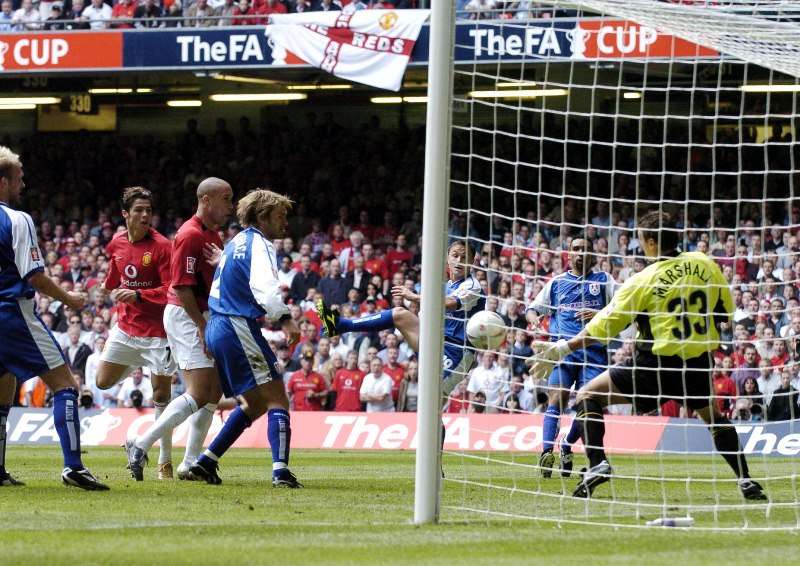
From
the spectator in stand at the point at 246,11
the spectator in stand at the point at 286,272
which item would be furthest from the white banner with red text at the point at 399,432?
the spectator in stand at the point at 246,11

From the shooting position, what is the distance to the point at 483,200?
11547 millimetres

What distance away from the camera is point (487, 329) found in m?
9.70

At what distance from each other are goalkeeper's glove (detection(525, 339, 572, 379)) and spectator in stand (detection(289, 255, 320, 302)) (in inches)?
538

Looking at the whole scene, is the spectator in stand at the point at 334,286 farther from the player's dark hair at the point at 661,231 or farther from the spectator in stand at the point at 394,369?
the player's dark hair at the point at 661,231

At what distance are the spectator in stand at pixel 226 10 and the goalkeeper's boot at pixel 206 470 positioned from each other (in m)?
15.0

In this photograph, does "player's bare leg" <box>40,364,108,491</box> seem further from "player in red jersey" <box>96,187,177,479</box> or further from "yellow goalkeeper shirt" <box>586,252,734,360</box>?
"yellow goalkeeper shirt" <box>586,252,734,360</box>

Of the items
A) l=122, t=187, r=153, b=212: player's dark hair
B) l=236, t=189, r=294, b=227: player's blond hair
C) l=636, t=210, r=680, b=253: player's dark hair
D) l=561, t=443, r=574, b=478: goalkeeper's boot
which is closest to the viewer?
l=636, t=210, r=680, b=253: player's dark hair

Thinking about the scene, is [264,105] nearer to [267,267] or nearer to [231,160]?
[231,160]

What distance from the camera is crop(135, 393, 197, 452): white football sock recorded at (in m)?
10.2

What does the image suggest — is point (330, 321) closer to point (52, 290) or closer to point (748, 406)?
point (52, 290)

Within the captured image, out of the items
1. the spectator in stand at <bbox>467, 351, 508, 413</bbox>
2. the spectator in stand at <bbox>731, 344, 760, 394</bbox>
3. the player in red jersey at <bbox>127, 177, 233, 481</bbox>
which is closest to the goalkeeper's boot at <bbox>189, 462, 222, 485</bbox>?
the player in red jersey at <bbox>127, 177, 233, 481</bbox>

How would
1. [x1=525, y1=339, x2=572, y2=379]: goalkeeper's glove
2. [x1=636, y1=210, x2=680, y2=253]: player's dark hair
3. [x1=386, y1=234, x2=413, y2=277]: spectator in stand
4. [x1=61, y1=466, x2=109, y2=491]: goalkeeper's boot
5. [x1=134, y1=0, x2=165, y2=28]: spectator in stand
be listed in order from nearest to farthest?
[x1=525, y1=339, x2=572, y2=379]: goalkeeper's glove
[x1=636, y1=210, x2=680, y2=253]: player's dark hair
[x1=61, y1=466, x2=109, y2=491]: goalkeeper's boot
[x1=386, y1=234, x2=413, y2=277]: spectator in stand
[x1=134, y1=0, x2=165, y2=28]: spectator in stand

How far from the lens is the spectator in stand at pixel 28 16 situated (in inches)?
984

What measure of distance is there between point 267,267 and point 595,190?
34.9 ft
